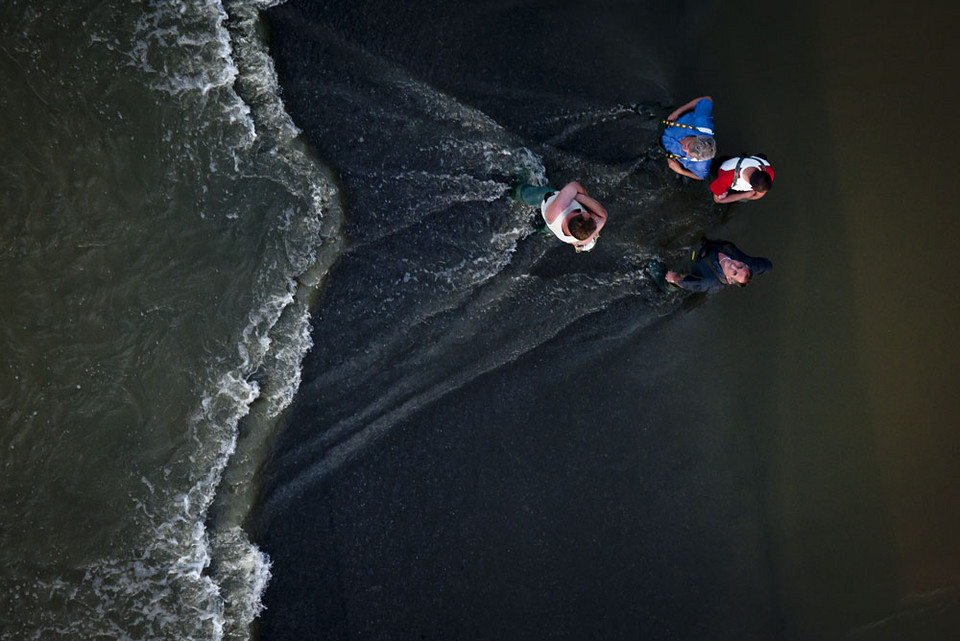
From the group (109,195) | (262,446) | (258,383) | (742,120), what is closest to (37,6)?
(109,195)

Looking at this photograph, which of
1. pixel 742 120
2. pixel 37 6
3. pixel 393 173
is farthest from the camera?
pixel 742 120

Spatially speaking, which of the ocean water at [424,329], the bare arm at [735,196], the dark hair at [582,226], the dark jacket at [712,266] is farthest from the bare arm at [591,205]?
the bare arm at [735,196]

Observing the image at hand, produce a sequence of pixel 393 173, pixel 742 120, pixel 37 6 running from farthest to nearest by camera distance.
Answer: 1. pixel 742 120
2. pixel 393 173
3. pixel 37 6

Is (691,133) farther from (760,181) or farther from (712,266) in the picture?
(712,266)

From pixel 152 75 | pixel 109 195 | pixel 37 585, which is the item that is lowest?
pixel 37 585

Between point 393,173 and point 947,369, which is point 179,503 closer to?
point 393,173

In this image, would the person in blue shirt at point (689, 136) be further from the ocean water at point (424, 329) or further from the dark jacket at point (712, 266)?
the dark jacket at point (712, 266)

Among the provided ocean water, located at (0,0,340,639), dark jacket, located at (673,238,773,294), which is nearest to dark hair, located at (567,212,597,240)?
dark jacket, located at (673,238,773,294)
